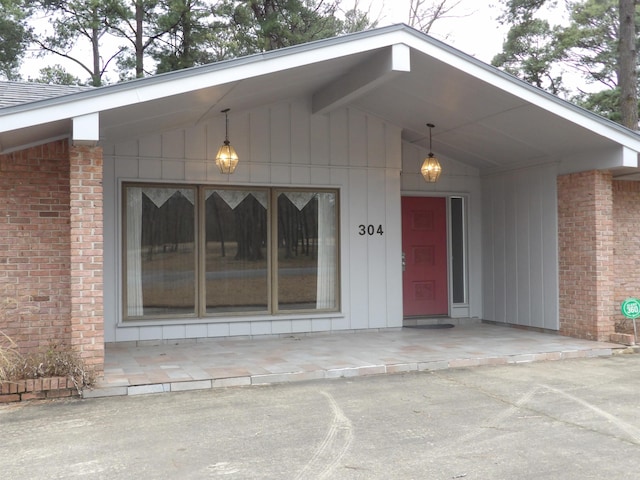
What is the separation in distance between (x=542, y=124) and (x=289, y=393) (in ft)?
16.0

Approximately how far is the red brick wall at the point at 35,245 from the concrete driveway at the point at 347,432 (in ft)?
4.34

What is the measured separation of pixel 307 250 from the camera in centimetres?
921

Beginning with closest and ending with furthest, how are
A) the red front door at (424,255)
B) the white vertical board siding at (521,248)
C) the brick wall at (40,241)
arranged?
the brick wall at (40,241) < the white vertical board siding at (521,248) < the red front door at (424,255)

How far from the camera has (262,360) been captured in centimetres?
710

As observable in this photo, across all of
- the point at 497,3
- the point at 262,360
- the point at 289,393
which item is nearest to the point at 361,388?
the point at 289,393

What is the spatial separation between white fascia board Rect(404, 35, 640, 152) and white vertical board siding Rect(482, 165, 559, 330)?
1.30m

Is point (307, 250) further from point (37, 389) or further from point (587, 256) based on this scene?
point (37, 389)

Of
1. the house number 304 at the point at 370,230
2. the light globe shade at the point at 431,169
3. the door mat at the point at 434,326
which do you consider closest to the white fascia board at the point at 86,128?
the house number 304 at the point at 370,230

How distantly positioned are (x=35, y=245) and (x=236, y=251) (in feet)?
9.56

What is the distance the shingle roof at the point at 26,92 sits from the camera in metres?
6.68

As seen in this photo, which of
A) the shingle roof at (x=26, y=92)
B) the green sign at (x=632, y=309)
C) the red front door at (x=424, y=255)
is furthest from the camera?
the red front door at (x=424, y=255)

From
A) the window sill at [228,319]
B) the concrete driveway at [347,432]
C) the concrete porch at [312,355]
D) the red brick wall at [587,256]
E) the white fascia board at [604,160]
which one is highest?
the white fascia board at [604,160]

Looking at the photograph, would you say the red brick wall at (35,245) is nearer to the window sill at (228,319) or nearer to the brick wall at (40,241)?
the brick wall at (40,241)

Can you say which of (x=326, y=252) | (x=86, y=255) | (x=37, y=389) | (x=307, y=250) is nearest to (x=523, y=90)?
(x=326, y=252)
